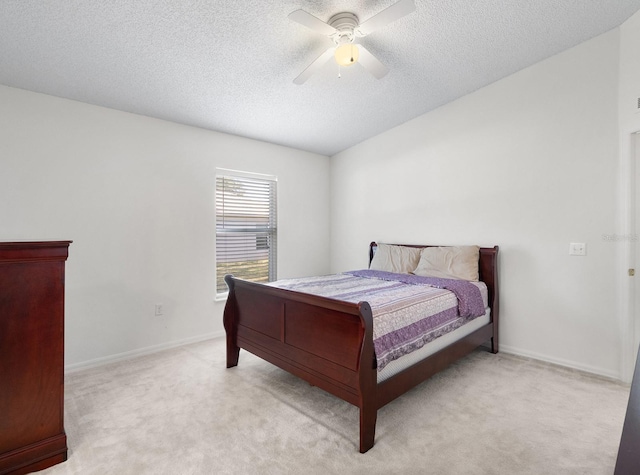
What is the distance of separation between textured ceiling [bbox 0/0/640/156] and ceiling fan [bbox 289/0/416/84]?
8 cm

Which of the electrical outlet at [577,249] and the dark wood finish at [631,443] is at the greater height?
the electrical outlet at [577,249]

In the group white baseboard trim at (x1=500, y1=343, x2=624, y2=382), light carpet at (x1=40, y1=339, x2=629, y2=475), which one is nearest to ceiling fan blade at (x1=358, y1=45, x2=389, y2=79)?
light carpet at (x1=40, y1=339, x2=629, y2=475)

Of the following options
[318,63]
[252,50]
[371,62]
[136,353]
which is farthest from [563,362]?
[136,353]

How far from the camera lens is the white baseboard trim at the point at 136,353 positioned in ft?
9.18

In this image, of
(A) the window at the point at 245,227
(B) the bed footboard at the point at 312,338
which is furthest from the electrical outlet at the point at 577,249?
(A) the window at the point at 245,227

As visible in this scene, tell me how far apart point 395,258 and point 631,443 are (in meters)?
2.71

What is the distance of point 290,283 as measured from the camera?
291 cm

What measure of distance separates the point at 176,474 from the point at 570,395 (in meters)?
2.64

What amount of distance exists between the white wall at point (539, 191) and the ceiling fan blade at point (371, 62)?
1.58 meters

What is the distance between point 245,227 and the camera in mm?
4043

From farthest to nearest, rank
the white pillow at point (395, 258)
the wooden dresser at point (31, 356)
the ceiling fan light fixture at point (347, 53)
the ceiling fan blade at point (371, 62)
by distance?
the white pillow at point (395, 258), the ceiling fan blade at point (371, 62), the ceiling fan light fixture at point (347, 53), the wooden dresser at point (31, 356)

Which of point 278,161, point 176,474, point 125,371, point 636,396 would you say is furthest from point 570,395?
point 278,161

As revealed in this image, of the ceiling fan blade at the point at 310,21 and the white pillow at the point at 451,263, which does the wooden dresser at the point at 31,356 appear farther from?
the white pillow at the point at 451,263

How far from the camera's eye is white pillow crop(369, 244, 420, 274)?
3660mm
